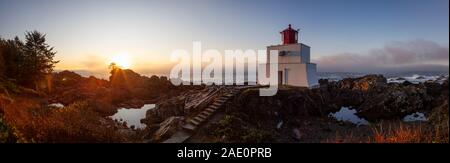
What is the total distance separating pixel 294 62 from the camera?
A: 1906 centimetres

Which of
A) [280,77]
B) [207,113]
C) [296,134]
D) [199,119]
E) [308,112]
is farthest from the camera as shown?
[280,77]

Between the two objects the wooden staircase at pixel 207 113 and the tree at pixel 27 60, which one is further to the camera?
the tree at pixel 27 60

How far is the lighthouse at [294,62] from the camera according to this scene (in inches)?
742

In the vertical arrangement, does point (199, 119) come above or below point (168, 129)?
above

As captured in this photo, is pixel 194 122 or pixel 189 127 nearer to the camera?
pixel 189 127

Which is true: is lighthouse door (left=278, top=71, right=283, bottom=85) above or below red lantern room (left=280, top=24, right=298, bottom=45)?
below

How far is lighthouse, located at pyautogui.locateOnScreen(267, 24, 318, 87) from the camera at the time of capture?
18.8 m

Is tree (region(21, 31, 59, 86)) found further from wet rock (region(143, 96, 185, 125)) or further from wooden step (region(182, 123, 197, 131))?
wooden step (region(182, 123, 197, 131))

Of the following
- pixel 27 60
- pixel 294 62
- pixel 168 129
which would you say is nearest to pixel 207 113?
pixel 168 129

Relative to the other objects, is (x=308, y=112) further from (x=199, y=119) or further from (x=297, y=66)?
(x=199, y=119)

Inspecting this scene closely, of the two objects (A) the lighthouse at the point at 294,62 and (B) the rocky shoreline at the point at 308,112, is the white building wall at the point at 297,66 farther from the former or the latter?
(B) the rocky shoreline at the point at 308,112

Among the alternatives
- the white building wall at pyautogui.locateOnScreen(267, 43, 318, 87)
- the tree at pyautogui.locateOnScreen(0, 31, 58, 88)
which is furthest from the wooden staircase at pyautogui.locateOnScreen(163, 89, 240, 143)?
the tree at pyautogui.locateOnScreen(0, 31, 58, 88)

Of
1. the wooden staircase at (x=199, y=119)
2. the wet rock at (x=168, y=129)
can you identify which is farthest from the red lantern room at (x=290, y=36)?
the wet rock at (x=168, y=129)

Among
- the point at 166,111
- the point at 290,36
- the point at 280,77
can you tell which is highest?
the point at 290,36
